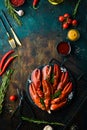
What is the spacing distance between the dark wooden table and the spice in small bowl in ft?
0.21

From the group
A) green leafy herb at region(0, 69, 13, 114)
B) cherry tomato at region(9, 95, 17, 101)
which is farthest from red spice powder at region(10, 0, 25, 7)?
cherry tomato at region(9, 95, 17, 101)

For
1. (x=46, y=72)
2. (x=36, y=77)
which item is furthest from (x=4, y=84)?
(x=46, y=72)

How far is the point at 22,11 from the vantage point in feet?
23.5

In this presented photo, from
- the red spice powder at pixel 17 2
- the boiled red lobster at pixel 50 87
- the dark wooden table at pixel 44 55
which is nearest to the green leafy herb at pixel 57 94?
the boiled red lobster at pixel 50 87

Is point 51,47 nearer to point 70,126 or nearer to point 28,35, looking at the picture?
point 28,35

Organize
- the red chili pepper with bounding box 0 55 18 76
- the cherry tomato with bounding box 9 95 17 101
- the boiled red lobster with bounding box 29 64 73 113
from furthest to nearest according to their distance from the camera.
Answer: the red chili pepper with bounding box 0 55 18 76 → the cherry tomato with bounding box 9 95 17 101 → the boiled red lobster with bounding box 29 64 73 113

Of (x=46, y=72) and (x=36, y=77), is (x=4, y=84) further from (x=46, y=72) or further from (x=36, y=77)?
(x=46, y=72)

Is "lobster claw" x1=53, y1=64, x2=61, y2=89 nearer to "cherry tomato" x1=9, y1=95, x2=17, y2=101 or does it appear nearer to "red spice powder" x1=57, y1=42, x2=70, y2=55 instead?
"red spice powder" x1=57, y1=42, x2=70, y2=55

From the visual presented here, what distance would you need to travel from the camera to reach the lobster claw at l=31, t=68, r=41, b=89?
6.91 metres

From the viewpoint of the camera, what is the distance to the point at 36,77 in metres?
6.94

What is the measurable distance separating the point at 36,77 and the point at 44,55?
352 mm

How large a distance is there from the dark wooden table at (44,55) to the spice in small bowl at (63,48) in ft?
0.21

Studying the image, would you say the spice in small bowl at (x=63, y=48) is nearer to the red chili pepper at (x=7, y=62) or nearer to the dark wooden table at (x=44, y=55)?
the dark wooden table at (x=44, y=55)

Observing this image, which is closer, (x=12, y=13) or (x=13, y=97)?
(x=13, y=97)
